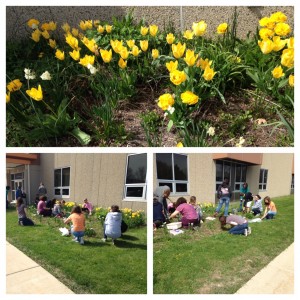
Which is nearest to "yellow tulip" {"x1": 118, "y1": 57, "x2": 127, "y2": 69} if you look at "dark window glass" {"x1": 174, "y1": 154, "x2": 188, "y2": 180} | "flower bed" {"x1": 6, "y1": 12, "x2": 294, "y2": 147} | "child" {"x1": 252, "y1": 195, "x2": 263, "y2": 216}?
"flower bed" {"x1": 6, "y1": 12, "x2": 294, "y2": 147}

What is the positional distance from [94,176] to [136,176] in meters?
0.34

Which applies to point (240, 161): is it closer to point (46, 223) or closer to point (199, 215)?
point (199, 215)

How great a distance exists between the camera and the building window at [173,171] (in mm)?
2879

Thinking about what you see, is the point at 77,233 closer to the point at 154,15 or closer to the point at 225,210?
the point at 225,210

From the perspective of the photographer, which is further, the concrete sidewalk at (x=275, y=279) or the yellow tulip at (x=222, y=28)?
the yellow tulip at (x=222, y=28)

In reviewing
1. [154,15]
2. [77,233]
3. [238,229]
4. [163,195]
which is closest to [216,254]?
[238,229]

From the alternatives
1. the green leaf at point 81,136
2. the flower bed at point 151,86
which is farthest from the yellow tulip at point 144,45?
the green leaf at point 81,136

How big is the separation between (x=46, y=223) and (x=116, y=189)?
0.67m

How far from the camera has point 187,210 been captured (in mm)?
2996

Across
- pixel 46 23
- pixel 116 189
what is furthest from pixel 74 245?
pixel 46 23

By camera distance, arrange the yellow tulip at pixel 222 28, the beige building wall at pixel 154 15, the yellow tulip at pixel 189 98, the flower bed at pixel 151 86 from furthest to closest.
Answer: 1. the beige building wall at pixel 154 15
2. the yellow tulip at pixel 222 28
3. the flower bed at pixel 151 86
4. the yellow tulip at pixel 189 98

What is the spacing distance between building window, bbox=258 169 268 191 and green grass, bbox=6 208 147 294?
3.34ft

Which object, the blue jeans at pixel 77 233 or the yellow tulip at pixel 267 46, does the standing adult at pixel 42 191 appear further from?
the yellow tulip at pixel 267 46

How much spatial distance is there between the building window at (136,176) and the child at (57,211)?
567 millimetres
